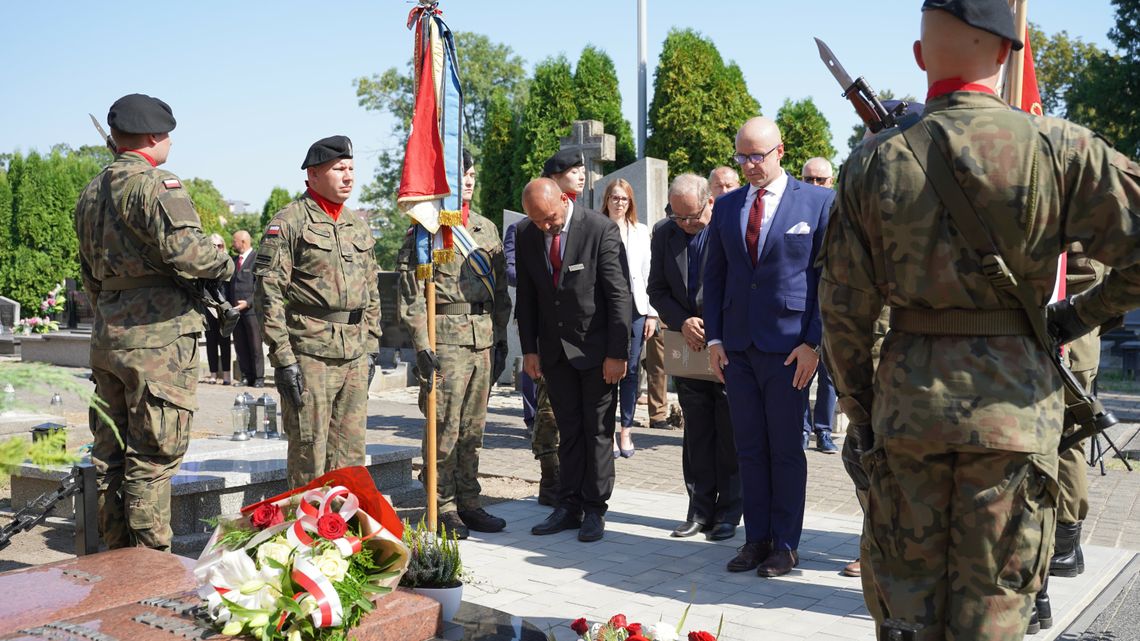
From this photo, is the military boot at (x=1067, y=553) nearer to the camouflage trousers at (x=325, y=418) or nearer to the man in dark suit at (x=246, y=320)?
the camouflage trousers at (x=325, y=418)

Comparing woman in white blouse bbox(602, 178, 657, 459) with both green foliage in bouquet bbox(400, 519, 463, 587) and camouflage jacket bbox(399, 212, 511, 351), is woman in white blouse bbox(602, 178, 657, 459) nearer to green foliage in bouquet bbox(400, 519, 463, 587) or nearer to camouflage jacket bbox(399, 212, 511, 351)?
camouflage jacket bbox(399, 212, 511, 351)

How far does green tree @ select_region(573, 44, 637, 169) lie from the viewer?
22.9m

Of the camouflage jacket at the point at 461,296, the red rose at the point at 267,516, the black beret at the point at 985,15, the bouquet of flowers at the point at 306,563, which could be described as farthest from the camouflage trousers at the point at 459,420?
the black beret at the point at 985,15

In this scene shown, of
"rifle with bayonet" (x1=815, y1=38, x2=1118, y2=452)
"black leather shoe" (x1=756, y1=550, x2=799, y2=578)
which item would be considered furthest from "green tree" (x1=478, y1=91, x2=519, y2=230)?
"rifle with bayonet" (x1=815, y1=38, x2=1118, y2=452)

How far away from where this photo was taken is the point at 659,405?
37.9ft

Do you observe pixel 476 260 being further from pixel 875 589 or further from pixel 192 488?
pixel 875 589

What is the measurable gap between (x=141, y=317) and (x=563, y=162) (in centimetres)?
308

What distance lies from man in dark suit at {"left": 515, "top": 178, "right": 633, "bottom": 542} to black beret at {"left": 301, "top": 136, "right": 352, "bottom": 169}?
114 cm

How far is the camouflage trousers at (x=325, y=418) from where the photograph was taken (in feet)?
19.8

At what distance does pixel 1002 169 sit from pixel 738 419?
3.07 metres

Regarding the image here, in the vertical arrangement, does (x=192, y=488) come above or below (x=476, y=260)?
below

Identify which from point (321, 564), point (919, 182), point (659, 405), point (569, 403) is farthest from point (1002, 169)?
point (659, 405)

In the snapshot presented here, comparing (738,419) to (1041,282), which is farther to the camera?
(738,419)

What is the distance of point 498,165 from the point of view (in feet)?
86.5
